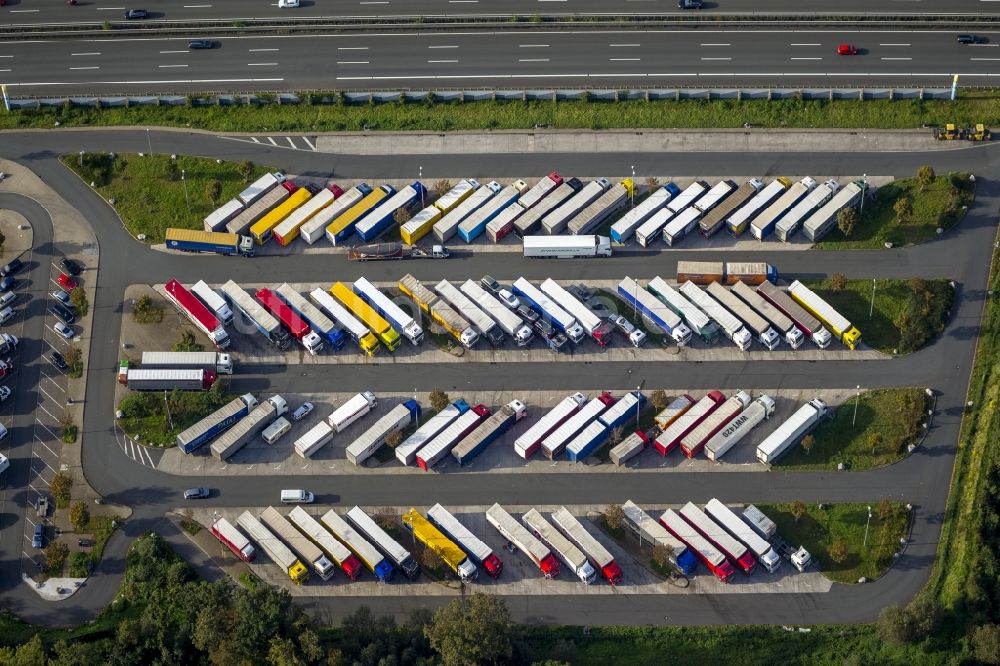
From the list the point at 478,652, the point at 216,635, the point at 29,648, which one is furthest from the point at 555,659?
the point at 29,648

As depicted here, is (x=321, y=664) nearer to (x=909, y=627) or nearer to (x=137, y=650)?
(x=137, y=650)

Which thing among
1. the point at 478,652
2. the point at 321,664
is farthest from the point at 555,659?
the point at 321,664

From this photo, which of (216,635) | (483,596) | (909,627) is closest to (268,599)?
(216,635)

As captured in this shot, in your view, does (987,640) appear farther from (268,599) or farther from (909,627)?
(268,599)

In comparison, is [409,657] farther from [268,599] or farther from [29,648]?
[29,648]
